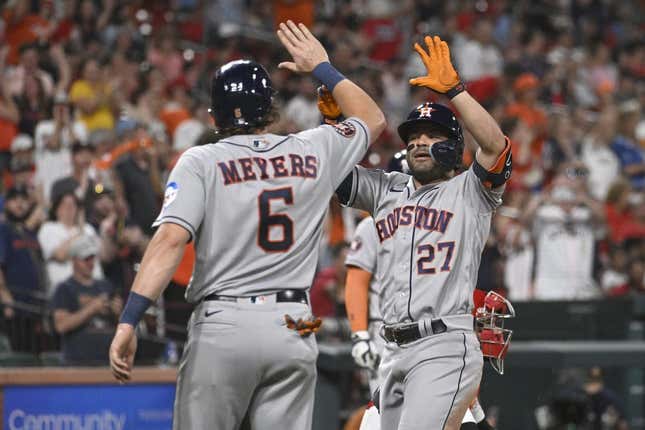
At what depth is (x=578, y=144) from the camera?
586 inches

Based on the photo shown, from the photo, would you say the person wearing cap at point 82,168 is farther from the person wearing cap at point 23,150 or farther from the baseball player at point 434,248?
the baseball player at point 434,248

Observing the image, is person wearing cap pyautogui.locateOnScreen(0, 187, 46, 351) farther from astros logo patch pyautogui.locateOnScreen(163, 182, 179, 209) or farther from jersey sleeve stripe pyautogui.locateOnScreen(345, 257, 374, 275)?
astros logo patch pyautogui.locateOnScreen(163, 182, 179, 209)

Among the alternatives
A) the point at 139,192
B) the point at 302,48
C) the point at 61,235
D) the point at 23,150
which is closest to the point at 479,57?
the point at 139,192

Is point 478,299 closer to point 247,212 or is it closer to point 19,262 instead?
point 247,212

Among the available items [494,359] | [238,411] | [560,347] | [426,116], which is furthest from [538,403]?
[238,411]

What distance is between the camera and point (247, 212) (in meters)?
4.79

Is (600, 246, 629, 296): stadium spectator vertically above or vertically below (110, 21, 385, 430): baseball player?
below

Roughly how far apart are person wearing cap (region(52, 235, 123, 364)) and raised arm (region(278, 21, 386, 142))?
3803 millimetres

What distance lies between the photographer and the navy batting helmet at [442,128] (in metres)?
5.51

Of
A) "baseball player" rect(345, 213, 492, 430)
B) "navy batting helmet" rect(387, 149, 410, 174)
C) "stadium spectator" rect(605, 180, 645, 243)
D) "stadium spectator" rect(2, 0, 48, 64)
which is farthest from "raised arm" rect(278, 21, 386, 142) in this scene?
"stadium spectator" rect(605, 180, 645, 243)

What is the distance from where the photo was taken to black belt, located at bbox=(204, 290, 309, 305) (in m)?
4.79

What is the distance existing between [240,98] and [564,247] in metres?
7.76

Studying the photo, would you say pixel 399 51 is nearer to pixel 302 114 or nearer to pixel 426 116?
pixel 302 114

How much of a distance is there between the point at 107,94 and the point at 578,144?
598 centimetres
